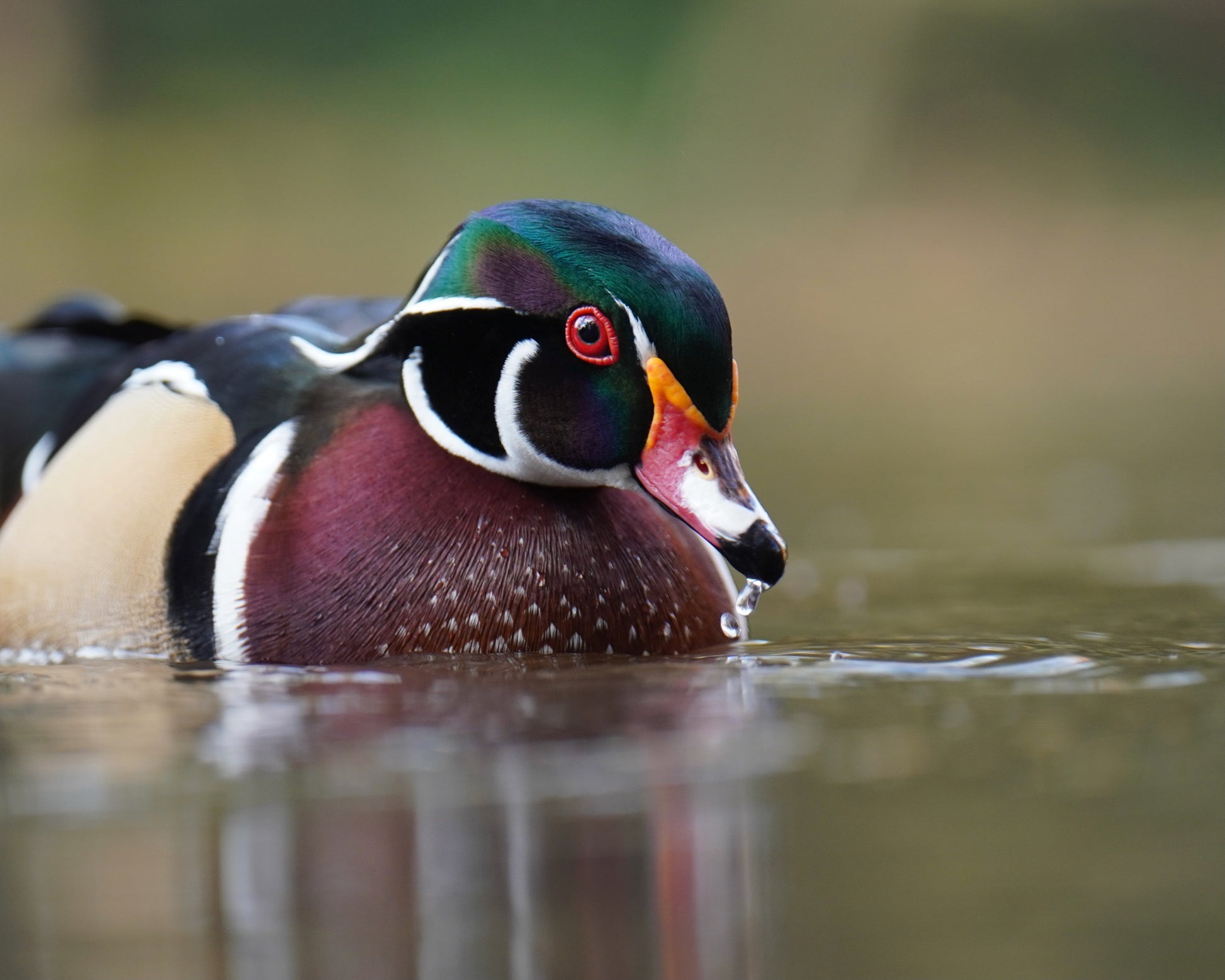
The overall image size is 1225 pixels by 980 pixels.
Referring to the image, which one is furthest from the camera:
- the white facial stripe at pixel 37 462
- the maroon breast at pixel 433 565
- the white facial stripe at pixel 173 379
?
the white facial stripe at pixel 37 462

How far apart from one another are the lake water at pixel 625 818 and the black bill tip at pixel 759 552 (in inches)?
7.8

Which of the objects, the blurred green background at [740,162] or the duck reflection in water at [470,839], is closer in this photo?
the duck reflection in water at [470,839]

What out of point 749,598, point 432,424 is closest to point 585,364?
point 432,424

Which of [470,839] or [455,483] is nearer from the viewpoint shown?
[470,839]

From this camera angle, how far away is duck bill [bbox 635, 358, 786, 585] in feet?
10.5

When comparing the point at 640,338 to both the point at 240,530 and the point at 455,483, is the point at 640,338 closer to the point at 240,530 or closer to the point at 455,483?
the point at 455,483

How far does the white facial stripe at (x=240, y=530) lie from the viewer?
3.49m

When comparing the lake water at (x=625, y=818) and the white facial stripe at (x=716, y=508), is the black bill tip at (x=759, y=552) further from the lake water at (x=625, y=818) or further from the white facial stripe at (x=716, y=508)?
the lake water at (x=625, y=818)

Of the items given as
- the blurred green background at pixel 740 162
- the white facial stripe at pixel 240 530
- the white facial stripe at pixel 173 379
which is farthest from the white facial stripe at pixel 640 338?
the blurred green background at pixel 740 162

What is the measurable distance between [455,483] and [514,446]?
0.14 m

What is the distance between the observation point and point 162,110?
599 inches

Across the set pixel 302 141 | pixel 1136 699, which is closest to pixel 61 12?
pixel 302 141

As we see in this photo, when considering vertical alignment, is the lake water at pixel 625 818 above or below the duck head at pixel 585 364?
below

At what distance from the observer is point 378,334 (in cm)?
364
